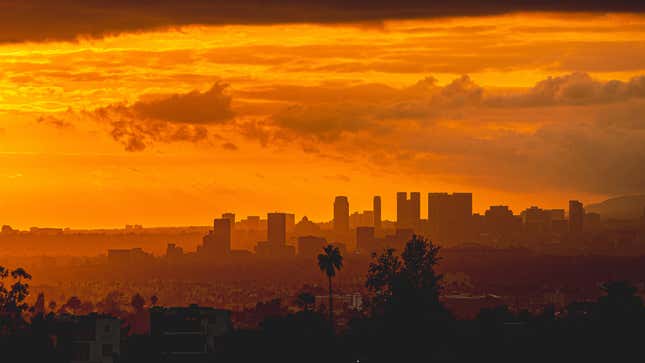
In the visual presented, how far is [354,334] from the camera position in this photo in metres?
156

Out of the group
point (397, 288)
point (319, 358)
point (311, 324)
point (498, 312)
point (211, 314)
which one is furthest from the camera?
point (498, 312)

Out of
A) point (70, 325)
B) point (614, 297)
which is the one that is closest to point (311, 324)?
point (70, 325)

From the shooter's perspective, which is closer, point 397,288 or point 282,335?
point 282,335

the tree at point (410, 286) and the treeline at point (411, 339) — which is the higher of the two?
the tree at point (410, 286)

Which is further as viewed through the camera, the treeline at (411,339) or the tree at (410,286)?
the tree at (410,286)

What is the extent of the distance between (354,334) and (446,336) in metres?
8.89

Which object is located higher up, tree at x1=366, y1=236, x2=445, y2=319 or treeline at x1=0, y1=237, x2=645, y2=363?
tree at x1=366, y1=236, x2=445, y2=319

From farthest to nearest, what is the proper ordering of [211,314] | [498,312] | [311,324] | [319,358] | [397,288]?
[498,312] → [397,288] → [211,314] → [311,324] → [319,358]

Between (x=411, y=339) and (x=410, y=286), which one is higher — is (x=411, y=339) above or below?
below

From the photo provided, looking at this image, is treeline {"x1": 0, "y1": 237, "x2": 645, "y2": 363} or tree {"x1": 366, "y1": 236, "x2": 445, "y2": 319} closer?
treeline {"x1": 0, "y1": 237, "x2": 645, "y2": 363}

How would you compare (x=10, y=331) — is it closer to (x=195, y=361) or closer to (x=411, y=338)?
(x=195, y=361)

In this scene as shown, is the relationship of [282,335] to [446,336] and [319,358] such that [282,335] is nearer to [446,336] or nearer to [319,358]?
[319,358]

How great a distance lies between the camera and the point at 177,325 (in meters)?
155

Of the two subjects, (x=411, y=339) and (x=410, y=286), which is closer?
(x=411, y=339)
